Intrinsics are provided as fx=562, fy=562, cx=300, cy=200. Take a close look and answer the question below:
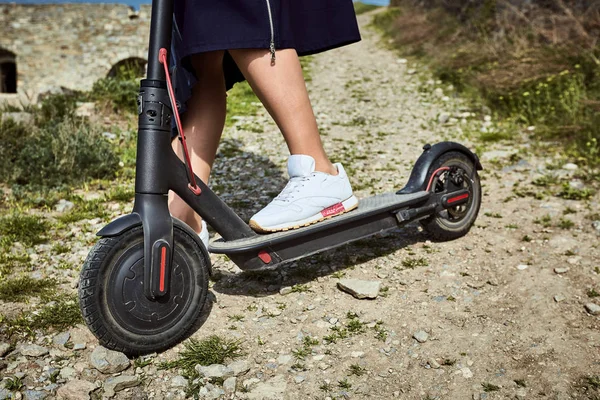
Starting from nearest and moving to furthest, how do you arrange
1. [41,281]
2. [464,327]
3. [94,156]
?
1. [464,327]
2. [41,281]
3. [94,156]

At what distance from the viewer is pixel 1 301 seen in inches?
79.8

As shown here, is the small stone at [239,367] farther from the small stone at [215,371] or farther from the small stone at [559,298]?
the small stone at [559,298]

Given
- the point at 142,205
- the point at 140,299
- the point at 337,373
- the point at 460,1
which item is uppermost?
the point at 460,1

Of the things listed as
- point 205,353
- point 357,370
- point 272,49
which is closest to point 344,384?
point 357,370

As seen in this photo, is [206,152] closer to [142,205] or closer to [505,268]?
[142,205]

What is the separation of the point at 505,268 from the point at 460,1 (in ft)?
25.6

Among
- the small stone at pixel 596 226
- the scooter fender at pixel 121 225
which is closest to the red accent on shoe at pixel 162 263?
the scooter fender at pixel 121 225

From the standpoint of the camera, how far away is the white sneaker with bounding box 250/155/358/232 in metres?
1.96

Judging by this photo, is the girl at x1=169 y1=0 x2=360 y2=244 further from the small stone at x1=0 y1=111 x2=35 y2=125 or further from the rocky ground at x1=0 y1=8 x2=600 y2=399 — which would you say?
the small stone at x1=0 y1=111 x2=35 y2=125

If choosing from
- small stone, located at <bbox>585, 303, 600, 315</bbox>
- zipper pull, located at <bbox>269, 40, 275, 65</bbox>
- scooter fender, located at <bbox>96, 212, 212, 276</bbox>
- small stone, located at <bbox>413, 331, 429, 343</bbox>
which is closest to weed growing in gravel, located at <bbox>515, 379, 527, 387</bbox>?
small stone, located at <bbox>413, 331, 429, 343</bbox>

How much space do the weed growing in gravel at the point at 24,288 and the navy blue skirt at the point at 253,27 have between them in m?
0.88

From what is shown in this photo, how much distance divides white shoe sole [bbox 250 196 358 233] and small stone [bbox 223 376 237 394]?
53 centimetres

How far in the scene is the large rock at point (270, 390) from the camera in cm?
156

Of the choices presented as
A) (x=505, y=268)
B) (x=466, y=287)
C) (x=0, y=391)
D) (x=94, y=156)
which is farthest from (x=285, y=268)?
(x=94, y=156)
